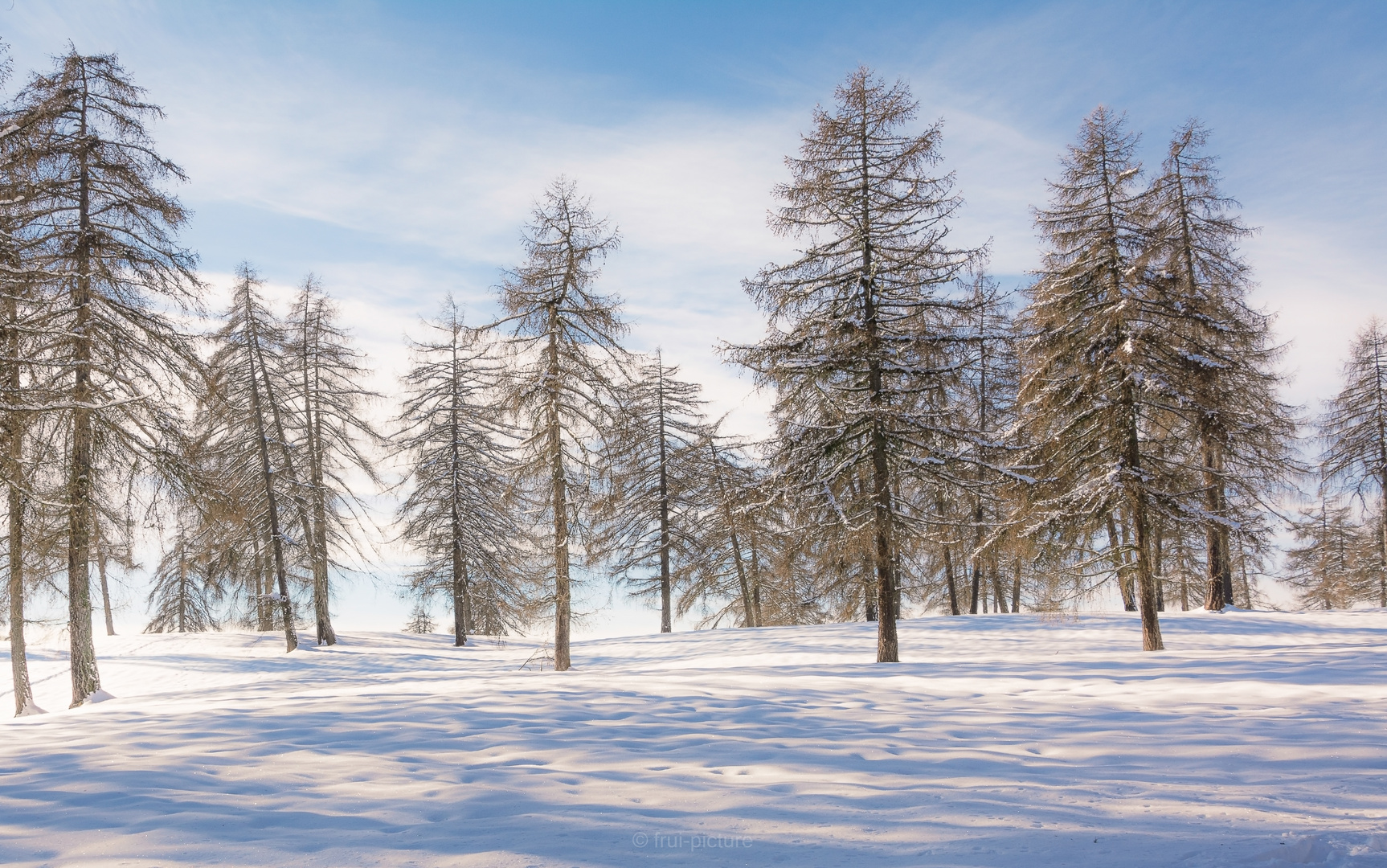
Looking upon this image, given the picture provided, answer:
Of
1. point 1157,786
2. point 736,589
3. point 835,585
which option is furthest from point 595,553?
point 1157,786

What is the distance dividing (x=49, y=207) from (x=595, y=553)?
721 inches

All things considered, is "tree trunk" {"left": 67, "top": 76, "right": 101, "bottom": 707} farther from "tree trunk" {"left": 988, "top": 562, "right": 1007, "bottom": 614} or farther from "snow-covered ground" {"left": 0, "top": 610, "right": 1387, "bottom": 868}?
"tree trunk" {"left": 988, "top": 562, "right": 1007, "bottom": 614}

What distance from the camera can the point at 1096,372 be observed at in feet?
47.1

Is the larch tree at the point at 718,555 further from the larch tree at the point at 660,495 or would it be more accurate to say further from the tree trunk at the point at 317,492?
the tree trunk at the point at 317,492

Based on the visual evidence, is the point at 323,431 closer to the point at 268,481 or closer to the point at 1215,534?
the point at 268,481

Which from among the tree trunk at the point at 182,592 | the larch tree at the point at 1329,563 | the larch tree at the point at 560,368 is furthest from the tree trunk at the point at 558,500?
the larch tree at the point at 1329,563

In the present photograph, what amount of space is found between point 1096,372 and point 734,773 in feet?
40.7

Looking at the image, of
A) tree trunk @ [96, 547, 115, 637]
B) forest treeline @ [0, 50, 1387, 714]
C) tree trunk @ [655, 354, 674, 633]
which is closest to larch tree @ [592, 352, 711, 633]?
tree trunk @ [655, 354, 674, 633]

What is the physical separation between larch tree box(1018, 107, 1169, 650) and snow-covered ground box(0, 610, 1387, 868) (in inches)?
134

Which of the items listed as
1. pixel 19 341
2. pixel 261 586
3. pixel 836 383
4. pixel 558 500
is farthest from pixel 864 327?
pixel 261 586

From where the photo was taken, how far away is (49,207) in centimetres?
1347

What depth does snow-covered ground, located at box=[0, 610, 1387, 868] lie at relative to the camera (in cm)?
407

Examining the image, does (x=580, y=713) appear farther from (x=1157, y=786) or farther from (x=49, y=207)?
(x=49, y=207)

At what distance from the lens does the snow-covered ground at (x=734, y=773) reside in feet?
13.4
